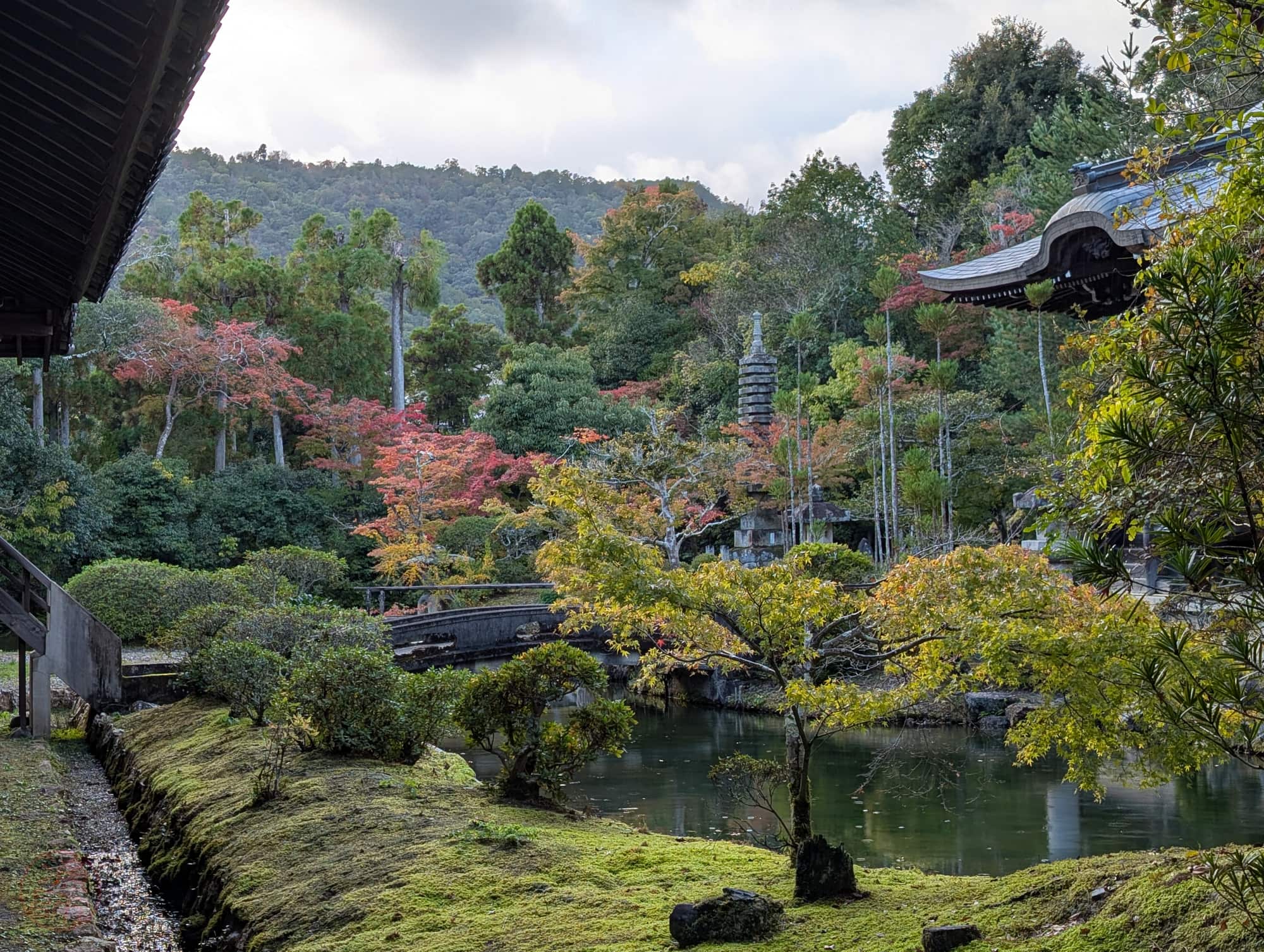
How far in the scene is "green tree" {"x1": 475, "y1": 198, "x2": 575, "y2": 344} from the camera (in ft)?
111

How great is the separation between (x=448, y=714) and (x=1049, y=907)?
15.7 ft

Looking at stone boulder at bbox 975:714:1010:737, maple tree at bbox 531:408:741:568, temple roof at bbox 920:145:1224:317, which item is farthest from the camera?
maple tree at bbox 531:408:741:568

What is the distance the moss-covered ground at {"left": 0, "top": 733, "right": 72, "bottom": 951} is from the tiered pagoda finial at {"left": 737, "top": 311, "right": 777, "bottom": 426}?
15.6 meters

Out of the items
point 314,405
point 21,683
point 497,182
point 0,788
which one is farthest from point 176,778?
point 497,182

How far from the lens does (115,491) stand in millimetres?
20875

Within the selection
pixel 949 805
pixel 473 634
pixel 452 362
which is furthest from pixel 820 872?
pixel 452 362

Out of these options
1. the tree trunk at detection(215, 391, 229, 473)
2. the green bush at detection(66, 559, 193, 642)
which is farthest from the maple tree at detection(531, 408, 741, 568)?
the tree trunk at detection(215, 391, 229, 473)

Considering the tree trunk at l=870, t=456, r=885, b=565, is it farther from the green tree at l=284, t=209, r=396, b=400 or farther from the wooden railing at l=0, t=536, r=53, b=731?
the green tree at l=284, t=209, r=396, b=400

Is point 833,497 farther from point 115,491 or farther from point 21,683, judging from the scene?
point 21,683

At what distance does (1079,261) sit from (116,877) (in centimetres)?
993

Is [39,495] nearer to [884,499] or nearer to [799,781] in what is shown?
[884,499]

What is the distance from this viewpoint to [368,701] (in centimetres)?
770

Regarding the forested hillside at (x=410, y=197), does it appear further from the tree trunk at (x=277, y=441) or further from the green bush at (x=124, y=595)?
the green bush at (x=124, y=595)

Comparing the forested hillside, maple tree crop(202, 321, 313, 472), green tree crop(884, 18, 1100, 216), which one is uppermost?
the forested hillside
